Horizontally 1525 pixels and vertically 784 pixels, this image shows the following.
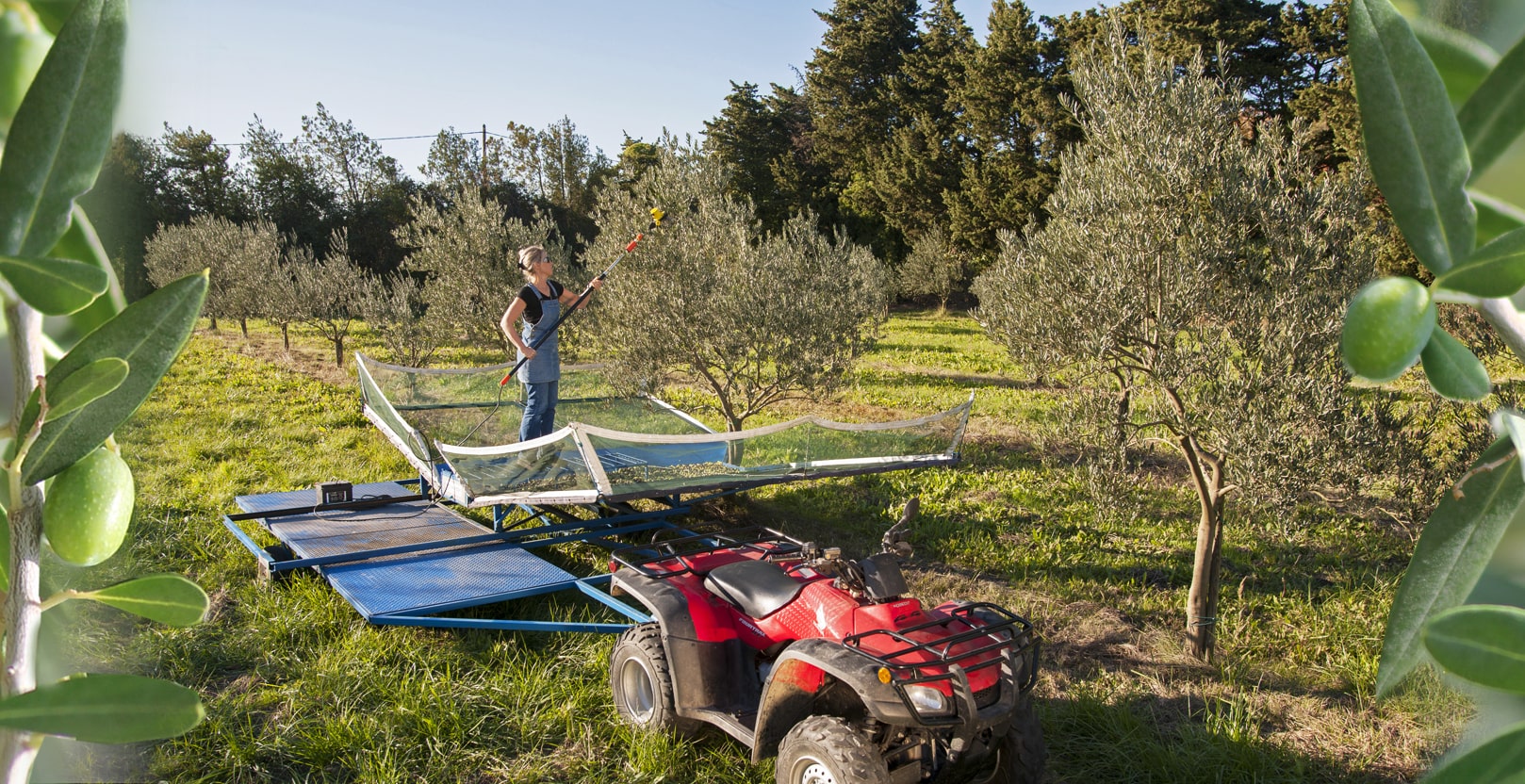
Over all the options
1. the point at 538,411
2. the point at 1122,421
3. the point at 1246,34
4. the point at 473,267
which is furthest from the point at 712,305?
the point at 1246,34

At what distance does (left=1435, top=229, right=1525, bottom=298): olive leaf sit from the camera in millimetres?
249

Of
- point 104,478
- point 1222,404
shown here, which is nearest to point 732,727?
point 1222,404

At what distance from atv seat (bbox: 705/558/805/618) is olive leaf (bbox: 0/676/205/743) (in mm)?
4018

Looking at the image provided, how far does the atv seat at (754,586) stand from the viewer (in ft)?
13.9

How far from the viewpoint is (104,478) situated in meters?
0.30

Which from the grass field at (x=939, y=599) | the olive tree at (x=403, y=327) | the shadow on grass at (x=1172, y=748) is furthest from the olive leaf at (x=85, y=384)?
the olive tree at (x=403, y=327)

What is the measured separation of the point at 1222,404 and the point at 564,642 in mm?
4396

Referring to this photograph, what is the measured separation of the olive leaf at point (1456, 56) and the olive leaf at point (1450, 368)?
0.27 feet

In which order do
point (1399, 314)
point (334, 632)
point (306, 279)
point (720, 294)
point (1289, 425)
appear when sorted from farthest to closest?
point (306, 279) < point (720, 294) < point (334, 632) < point (1289, 425) < point (1399, 314)

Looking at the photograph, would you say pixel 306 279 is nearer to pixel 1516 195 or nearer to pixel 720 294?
pixel 720 294

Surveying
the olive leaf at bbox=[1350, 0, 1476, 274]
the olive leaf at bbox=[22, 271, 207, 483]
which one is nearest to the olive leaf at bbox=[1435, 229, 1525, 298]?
the olive leaf at bbox=[1350, 0, 1476, 274]

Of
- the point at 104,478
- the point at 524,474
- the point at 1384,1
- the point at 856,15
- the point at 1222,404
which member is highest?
the point at 856,15

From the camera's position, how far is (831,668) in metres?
3.59

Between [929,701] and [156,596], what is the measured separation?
3.47 m
